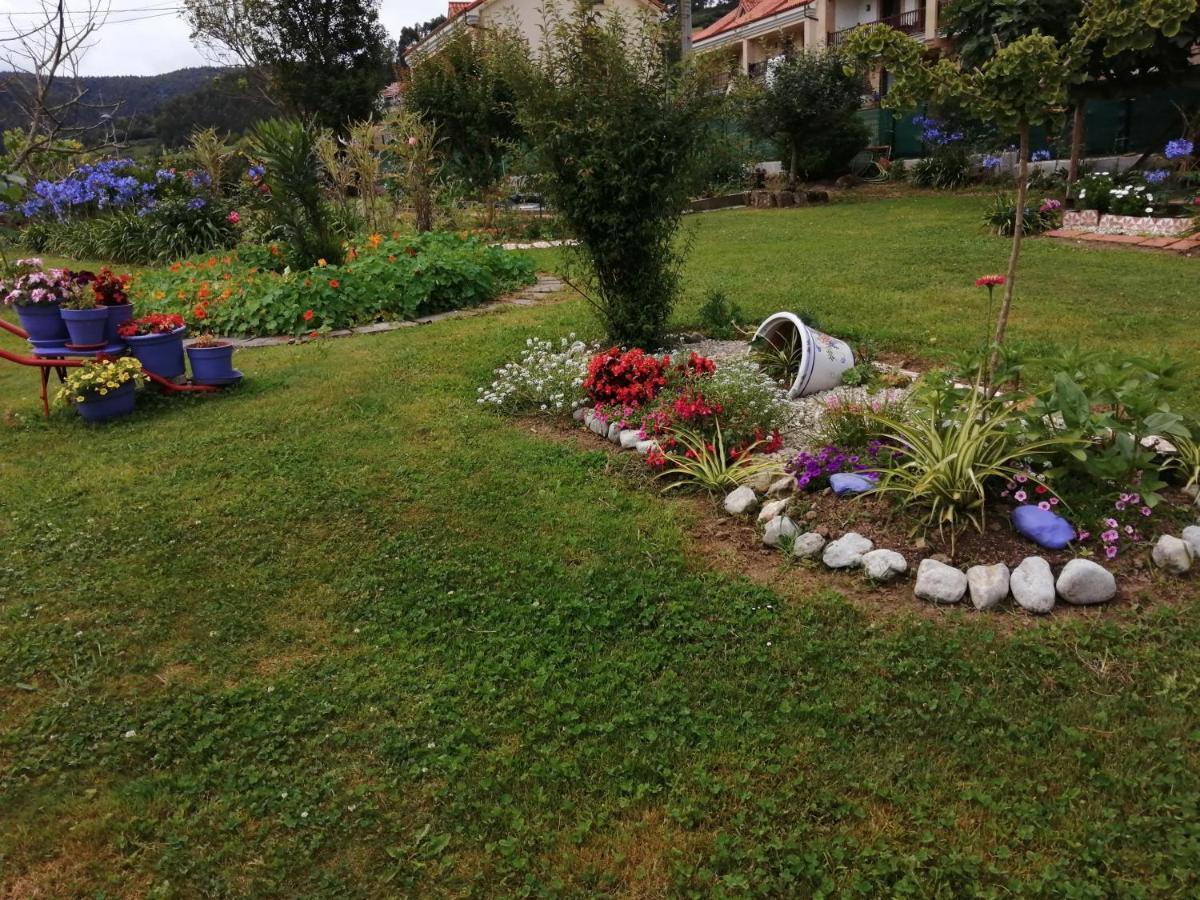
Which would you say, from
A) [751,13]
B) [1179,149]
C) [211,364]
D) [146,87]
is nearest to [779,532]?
[211,364]

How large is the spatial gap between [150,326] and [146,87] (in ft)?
65.7

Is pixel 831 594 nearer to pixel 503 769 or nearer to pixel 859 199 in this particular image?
pixel 503 769

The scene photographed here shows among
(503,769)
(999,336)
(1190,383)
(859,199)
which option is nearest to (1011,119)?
(999,336)

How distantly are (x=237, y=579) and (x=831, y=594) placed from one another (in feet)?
7.56

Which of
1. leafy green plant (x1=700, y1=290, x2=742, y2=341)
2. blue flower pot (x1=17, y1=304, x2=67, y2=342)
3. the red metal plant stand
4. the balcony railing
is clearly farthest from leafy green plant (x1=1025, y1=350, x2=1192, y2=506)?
the balcony railing

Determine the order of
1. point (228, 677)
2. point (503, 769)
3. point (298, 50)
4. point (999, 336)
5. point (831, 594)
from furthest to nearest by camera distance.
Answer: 1. point (298, 50)
2. point (999, 336)
3. point (831, 594)
4. point (228, 677)
5. point (503, 769)

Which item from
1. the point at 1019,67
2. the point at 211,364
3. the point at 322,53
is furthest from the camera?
the point at 322,53

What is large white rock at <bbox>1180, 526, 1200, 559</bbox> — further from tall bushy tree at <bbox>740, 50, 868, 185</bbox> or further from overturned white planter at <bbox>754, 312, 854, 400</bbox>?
tall bushy tree at <bbox>740, 50, 868, 185</bbox>

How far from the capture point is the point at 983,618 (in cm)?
292

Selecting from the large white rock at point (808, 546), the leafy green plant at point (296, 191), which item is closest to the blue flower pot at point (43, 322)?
the leafy green plant at point (296, 191)

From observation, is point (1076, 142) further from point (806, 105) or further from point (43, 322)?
point (43, 322)

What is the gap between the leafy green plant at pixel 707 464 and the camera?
3926mm

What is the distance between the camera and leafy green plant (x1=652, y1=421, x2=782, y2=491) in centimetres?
393

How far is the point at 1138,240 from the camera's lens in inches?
383
